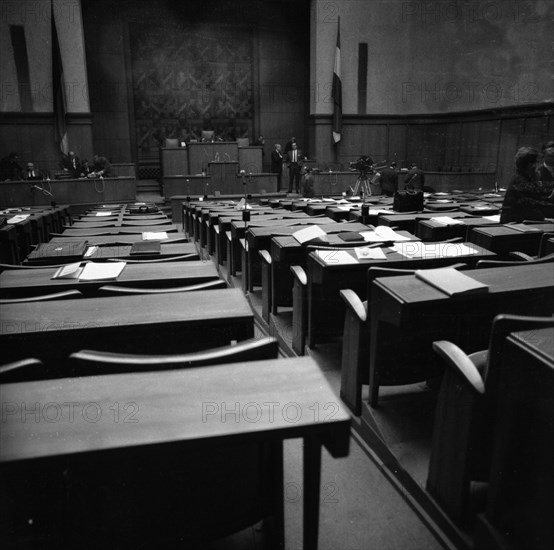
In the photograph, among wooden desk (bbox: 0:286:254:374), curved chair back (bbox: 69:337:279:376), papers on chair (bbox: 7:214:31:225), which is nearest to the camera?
curved chair back (bbox: 69:337:279:376)

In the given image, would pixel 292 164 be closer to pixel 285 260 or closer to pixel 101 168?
pixel 101 168

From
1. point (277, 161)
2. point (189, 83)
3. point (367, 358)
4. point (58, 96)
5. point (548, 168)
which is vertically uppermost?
point (189, 83)

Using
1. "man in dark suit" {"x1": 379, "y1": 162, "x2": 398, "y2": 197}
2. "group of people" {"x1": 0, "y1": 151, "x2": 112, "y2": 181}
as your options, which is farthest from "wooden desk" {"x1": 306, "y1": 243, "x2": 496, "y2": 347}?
"man in dark suit" {"x1": 379, "y1": 162, "x2": 398, "y2": 197}

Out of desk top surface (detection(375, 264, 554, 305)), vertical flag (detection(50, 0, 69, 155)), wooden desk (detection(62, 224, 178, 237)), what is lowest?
wooden desk (detection(62, 224, 178, 237))

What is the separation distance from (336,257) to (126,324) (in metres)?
1.24

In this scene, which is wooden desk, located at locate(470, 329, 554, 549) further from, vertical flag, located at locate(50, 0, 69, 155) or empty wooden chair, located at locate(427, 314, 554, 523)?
vertical flag, located at locate(50, 0, 69, 155)

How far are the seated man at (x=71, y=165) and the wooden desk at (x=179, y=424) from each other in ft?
34.4

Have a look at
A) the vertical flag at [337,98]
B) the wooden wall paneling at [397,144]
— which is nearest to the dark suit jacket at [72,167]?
the vertical flag at [337,98]

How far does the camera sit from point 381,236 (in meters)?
3.26

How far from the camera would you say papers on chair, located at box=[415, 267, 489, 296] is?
187cm

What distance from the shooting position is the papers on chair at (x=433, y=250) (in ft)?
8.68

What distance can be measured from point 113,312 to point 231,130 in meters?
13.1

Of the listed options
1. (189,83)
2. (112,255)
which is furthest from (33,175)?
(112,255)

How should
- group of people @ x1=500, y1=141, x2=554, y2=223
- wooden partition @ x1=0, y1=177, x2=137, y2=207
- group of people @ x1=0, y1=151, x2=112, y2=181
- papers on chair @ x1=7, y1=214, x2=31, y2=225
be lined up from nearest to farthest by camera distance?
group of people @ x1=500, y1=141, x2=554, y2=223 → papers on chair @ x1=7, y1=214, x2=31, y2=225 → wooden partition @ x1=0, y1=177, x2=137, y2=207 → group of people @ x1=0, y1=151, x2=112, y2=181
